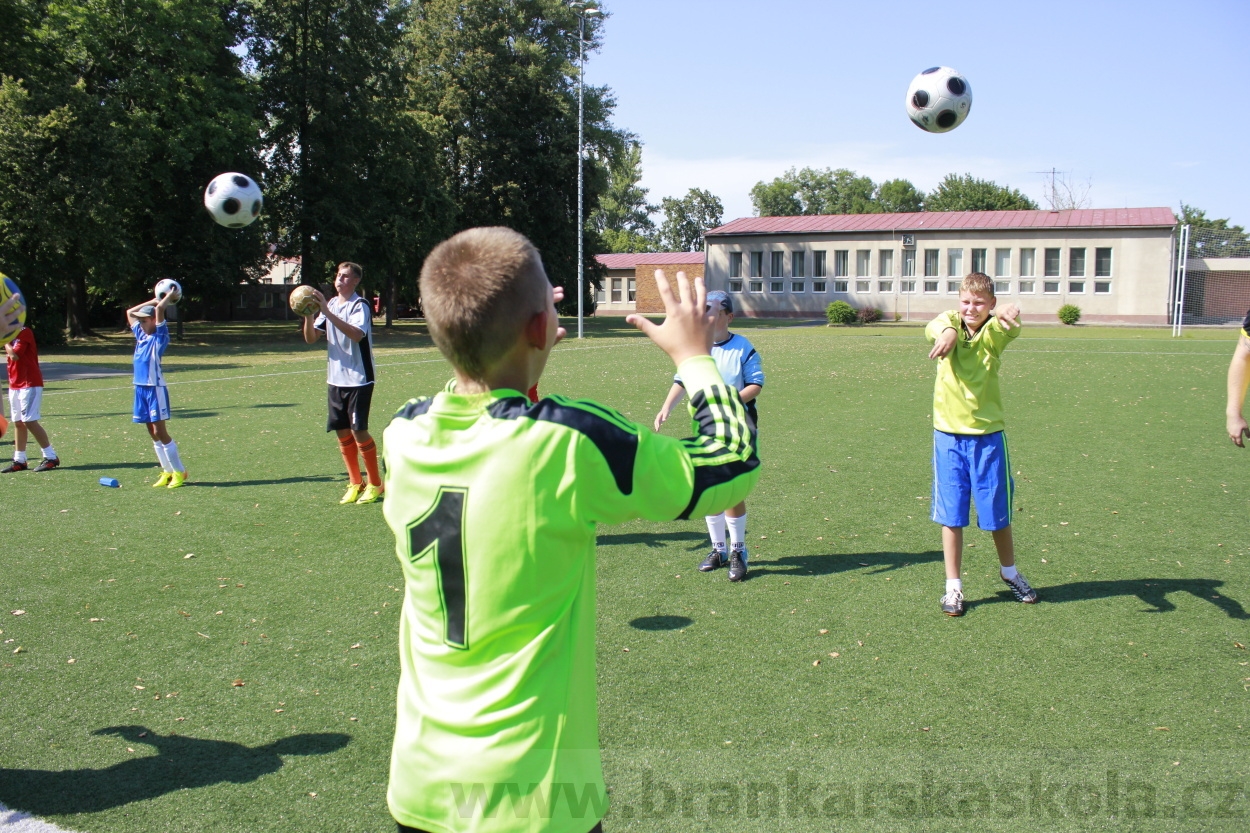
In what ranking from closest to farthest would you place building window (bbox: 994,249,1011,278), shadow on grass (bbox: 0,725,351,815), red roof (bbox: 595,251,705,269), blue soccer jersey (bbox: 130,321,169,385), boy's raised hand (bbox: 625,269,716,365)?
1. boy's raised hand (bbox: 625,269,716,365)
2. shadow on grass (bbox: 0,725,351,815)
3. blue soccer jersey (bbox: 130,321,169,385)
4. building window (bbox: 994,249,1011,278)
5. red roof (bbox: 595,251,705,269)

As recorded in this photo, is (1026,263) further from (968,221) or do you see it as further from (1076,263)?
(968,221)

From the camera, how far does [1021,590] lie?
5992 mm

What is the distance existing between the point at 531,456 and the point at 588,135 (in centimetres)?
5223

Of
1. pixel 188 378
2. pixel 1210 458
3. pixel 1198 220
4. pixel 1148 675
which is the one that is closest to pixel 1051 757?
pixel 1148 675

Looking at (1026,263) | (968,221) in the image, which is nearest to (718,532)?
(1026,263)

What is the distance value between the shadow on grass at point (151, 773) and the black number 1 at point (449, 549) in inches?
104

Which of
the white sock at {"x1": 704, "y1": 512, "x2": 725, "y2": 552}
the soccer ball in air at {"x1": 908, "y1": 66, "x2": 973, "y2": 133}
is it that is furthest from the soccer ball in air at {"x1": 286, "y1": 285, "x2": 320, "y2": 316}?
the soccer ball in air at {"x1": 908, "y1": 66, "x2": 973, "y2": 133}

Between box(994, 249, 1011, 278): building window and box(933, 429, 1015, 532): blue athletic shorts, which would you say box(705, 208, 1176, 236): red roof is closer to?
box(994, 249, 1011, 278): building window

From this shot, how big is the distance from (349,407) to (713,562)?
4369 millimetres

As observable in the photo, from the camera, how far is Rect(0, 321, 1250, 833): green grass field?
3.77 m

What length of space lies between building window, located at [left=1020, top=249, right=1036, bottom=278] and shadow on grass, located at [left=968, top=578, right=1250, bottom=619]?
48.4m

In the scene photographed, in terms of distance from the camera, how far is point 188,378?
71.3ft

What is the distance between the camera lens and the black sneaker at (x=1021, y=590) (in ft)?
19.5

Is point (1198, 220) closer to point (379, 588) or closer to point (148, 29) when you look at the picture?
point (148, 29)
